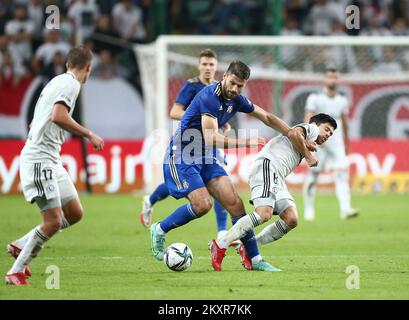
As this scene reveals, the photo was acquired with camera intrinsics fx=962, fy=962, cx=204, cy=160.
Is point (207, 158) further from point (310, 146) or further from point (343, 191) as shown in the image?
point (343, 191)

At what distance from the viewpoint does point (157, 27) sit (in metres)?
23.6

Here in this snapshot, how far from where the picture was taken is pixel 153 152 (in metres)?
20.3

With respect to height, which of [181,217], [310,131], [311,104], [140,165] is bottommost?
[140,165]

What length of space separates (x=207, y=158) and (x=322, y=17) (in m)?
14.3

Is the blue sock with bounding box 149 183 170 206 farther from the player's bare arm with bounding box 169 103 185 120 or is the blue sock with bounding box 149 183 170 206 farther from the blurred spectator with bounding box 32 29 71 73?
the blurred spectator with bounding box 32 29 71 73

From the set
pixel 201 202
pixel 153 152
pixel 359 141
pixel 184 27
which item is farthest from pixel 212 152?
pixel 184 27

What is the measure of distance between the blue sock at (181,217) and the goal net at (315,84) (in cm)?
960

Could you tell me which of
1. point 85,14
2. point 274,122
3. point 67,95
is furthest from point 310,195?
point 85,14

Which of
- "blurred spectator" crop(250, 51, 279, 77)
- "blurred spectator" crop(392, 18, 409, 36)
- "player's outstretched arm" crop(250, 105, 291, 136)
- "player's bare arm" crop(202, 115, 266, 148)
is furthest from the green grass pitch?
"blurred spectator" crop(392, 18, 409, 36)

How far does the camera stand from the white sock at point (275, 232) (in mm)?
10133

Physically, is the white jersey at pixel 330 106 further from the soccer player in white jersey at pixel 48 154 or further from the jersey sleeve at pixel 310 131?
the soccer player in white jersey at pixel 48 154

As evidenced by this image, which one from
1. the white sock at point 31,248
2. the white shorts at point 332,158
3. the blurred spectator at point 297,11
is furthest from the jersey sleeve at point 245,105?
the blurred spectator at point 297,11

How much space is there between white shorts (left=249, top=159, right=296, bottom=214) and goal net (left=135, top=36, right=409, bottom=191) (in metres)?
10.1

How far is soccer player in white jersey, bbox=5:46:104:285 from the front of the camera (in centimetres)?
862
